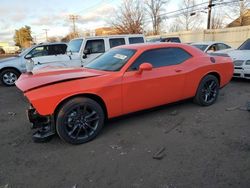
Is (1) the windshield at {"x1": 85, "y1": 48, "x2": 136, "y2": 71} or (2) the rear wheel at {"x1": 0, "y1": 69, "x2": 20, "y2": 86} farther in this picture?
(2) the rear wheel at {"x1": 0, "y1": 69, "x2": 20, "y2": 86}

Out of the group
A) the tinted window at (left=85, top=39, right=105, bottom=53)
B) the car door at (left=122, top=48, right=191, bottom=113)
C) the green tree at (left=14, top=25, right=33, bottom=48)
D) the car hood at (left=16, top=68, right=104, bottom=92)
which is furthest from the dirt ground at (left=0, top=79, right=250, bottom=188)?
the green tree at (left=14, top=25, right=33, bottom=48)

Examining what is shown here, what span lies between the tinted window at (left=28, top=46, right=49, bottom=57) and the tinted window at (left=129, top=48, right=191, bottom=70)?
22.6ft

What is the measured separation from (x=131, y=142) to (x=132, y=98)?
85 centimetres

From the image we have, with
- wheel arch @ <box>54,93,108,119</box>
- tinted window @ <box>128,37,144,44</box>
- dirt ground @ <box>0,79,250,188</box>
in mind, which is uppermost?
tinted window @ <box>128,37,144,44</box>

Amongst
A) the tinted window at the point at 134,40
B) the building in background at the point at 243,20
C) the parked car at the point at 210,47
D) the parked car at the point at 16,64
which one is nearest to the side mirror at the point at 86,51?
the tinted window at the point at 134,40

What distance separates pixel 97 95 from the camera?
13.4 ft

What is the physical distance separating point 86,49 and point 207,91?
4.94m

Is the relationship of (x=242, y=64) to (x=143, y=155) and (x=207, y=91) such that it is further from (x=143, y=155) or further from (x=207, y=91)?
(x=143, y=155)

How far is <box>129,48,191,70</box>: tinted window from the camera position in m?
4.66

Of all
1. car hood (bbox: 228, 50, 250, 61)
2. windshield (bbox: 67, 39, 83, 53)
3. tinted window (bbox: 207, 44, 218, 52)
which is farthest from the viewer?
tinted window (bbox: 207, 44, 218, 52)

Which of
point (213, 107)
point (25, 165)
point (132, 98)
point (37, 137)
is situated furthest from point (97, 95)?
point (213, 107)

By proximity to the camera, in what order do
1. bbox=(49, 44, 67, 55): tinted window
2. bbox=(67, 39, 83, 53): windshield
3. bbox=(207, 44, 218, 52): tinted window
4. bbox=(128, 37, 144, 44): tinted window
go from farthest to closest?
bbox=(207, 44, 218, 52): tinted window
bbox=(49, 44, 67, 55): tinted window
bbox=(128, 37, 144, 44): tinted window
bbox=(67, 39, 83, 53): windshield

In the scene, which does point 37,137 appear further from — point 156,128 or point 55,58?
point 55,58

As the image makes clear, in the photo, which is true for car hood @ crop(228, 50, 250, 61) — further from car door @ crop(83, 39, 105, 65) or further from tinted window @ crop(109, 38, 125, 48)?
car door @ crop(83, 39, 105, 65)
